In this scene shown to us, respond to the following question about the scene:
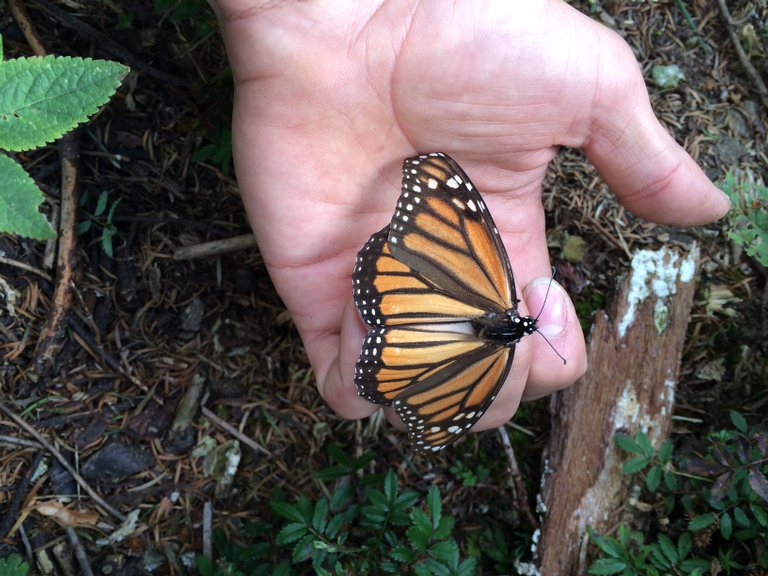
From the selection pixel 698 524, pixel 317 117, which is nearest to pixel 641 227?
pixel 698 524

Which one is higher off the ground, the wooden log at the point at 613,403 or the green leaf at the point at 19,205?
the green leaf at the point at 19,205

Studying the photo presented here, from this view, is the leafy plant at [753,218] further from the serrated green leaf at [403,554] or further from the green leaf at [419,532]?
the serrated green leaf at [403,554]

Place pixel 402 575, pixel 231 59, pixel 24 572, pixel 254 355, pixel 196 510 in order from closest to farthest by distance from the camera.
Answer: pixel 24 572
pixel 231 59
pixel 402 575
pixel 196 510
pixel 254 355

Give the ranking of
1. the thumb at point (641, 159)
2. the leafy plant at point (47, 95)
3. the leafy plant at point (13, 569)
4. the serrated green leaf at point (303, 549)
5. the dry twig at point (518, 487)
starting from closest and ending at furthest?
the leafy plant at point (47, 95)
the leafy plant at point (13, 569)
the thumb at point (641, 159)
the serrated green leaf at point (303, 549)
the dry twig at point (518, 487)

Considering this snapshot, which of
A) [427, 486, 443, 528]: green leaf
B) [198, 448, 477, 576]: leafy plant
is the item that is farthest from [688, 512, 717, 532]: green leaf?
[427, 486, 443, 528]: green leaf

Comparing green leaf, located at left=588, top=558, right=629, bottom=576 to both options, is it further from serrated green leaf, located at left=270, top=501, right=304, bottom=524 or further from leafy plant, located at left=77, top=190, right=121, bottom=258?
leafy plant, located at left=77, top=190, right=121, bottom=258

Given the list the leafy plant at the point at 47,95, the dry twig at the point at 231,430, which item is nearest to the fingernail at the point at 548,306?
the dry twig at the point at 231,430

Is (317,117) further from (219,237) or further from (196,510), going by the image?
(196,510)
